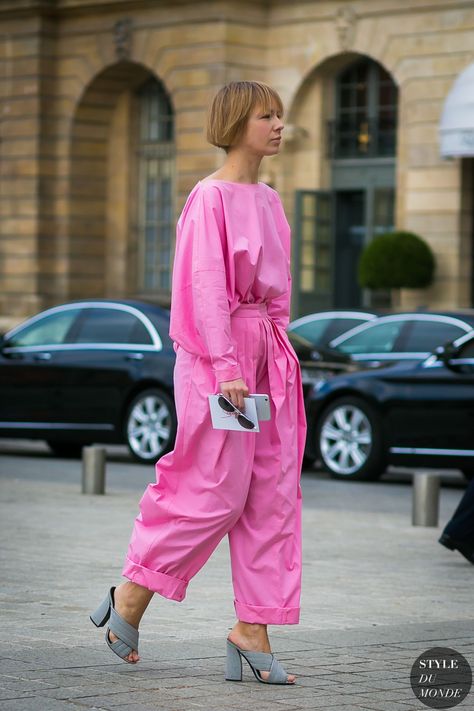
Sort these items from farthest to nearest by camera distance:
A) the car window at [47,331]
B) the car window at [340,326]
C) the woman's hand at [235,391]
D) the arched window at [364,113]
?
the arched window at [364,113]
the car window at [340,326]
the car window at [47,331]
the woman's hand at [235,391]

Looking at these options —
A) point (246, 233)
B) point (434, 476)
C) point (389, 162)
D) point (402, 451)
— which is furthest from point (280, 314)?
point (389, 162)

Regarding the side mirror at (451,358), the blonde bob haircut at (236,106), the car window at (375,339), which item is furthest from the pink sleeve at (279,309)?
the car window at (375,339)

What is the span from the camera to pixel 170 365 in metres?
16.6

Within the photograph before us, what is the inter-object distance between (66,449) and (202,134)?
13561 millimetres

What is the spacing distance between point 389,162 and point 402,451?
15236 mm

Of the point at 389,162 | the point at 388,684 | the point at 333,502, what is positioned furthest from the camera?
the point at 389,162

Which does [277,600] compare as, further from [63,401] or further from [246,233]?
[63,401]

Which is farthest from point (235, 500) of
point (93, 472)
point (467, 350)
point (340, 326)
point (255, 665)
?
point (340, 326)

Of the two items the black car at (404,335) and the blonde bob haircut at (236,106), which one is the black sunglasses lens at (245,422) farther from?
the black car at (404,335)

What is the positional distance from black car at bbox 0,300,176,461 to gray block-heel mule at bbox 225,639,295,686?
34.0ft

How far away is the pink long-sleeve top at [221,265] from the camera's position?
592 cm

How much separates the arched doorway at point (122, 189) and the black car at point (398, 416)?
1772 cm

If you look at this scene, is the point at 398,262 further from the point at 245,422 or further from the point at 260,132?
the point at 245,422

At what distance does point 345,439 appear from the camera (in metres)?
15.7
